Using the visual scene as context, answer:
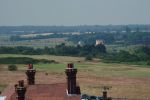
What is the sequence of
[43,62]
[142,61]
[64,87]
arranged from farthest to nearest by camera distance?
[142,61] → [43,62] → [64,87]

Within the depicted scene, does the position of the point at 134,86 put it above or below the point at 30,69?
below

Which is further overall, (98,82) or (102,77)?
(102,77)

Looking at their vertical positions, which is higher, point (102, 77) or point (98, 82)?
point (98, 82)

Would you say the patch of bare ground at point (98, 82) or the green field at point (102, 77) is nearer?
the patch of bare ground at point (98, 82)

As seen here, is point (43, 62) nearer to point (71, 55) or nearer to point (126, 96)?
point (71, 55)

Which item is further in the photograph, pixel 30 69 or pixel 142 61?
pixel 142 61

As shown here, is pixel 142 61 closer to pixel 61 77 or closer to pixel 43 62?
pixel 43 62

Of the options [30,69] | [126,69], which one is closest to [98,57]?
[126,69]

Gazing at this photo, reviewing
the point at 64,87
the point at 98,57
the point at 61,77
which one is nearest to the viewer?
the point at 64,87

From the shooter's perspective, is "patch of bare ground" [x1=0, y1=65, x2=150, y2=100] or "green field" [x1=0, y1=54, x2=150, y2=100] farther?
"green field" [x1=0, y1=54, x2=150, y2=100]

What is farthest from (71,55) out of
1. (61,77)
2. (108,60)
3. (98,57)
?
(61,77)
